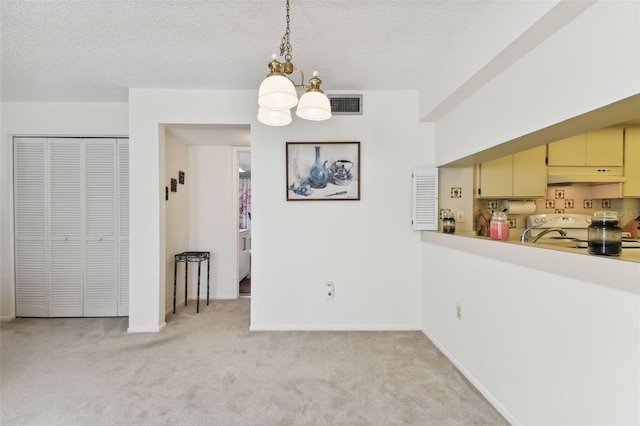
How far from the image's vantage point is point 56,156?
334cm

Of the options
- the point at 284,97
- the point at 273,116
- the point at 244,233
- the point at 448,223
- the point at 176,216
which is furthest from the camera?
the point at 244,233

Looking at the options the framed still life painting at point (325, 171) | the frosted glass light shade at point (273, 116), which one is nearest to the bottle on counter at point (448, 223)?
the framed still life painting at point (325, 171)

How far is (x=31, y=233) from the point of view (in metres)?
3.36

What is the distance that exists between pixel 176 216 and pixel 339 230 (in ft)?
7.48

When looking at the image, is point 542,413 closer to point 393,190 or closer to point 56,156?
point 393,190

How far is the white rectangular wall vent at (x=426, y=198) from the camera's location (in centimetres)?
289

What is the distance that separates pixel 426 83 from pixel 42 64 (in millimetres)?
3438

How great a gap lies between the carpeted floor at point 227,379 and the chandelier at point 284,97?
72.6 inches

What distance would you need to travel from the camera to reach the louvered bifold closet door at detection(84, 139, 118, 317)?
3.36 meters

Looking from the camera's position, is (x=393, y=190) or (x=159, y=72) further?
(x=393, y=190)

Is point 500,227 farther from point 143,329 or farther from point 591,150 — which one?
point 143,329

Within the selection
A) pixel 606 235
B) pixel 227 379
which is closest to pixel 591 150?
pixel 606 235

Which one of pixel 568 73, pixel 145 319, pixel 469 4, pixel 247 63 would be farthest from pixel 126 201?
pixel 568 73

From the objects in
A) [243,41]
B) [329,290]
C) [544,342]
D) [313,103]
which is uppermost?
[243,41]
